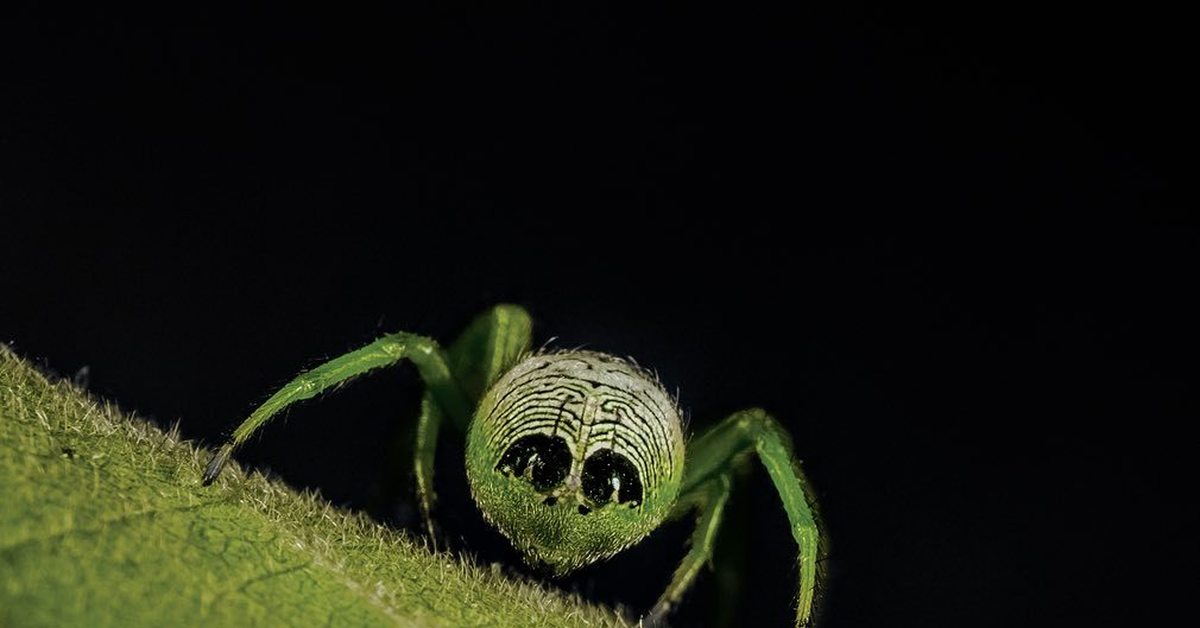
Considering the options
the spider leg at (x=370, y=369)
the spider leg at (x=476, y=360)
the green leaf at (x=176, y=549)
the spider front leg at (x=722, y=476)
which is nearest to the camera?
the green leaf at (x=176, y=549)

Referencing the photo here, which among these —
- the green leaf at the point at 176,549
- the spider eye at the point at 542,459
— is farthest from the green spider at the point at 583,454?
the green leaf at the point at 176,549

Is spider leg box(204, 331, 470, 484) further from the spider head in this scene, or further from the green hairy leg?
the spider head

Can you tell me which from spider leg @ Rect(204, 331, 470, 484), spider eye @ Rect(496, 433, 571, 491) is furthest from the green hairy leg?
spider eye @ Rect(496, 433, 571, 491)

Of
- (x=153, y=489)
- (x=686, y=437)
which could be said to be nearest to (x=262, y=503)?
(x=153, y=489)

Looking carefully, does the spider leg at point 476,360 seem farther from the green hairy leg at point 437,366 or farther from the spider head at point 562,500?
the spider head at point 562,500

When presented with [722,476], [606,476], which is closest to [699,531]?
[722,476]

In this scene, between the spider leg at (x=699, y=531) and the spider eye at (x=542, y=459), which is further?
the spider leg at (x=699, y=531)

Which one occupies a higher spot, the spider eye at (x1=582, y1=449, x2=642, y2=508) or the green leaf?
the spider eye at (x1=582, y1=449, x2=642, y2=508)
